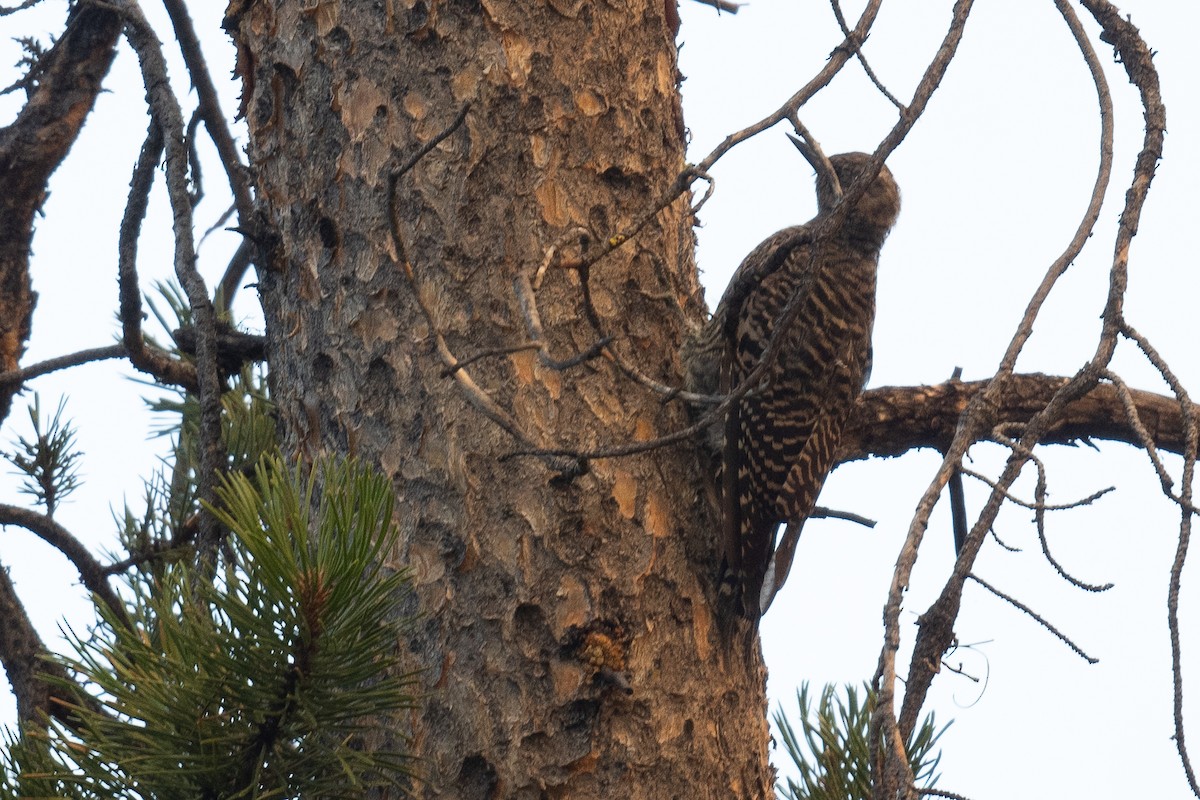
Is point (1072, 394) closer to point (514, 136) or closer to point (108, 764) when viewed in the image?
point (514, 136)

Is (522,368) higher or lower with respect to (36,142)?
lower

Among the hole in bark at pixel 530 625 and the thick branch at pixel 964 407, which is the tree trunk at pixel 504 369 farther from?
the thick branch at pixel 964 407

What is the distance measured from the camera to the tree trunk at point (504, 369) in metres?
1.79

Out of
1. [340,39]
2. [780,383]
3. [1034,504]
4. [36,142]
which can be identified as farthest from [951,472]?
[36,142]

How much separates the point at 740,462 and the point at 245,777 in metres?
1.37

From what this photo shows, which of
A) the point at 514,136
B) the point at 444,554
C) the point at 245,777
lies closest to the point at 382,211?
the point at 514,136

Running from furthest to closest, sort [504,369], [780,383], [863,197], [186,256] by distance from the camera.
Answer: [863,197] < [780,383] < [186,256] < [504,369]

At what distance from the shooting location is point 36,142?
2.65 metres

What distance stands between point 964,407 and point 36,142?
1.98 meters

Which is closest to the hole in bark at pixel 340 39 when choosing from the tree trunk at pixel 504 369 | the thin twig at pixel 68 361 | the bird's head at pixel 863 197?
the tree trunk at pixel 504 369

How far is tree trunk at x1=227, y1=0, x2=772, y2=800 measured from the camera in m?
1.79

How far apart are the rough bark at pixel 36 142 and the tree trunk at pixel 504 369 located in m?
0.71

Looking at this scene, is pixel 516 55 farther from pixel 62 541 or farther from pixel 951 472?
pixel 62 541

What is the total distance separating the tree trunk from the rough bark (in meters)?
0.71
